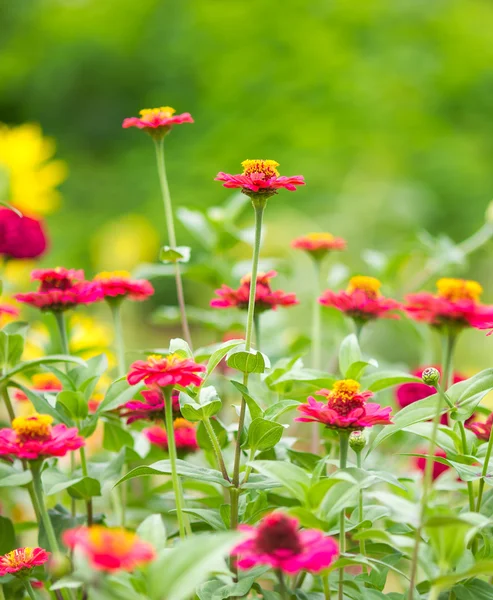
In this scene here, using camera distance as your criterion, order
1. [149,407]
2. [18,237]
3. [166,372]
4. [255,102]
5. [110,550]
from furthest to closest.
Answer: [255,102] < [18,237] < [149,407] < [166,372] < [110,550]

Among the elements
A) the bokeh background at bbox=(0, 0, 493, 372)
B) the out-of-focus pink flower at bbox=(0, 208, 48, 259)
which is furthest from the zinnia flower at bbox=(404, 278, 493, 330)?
the bokeh background at bbox=(0, 0, 493, 372)

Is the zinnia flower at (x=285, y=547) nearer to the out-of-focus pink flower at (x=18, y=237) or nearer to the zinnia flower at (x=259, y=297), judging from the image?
Result: the zinnia flower at (x=259, y=297)

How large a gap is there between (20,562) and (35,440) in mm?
54

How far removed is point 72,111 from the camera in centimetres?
283

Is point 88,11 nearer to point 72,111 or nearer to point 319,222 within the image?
point 72,111

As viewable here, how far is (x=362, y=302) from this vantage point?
0.50 meters

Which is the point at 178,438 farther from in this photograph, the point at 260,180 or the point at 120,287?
the point at 260,180

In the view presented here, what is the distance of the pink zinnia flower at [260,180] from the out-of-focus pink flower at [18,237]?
0.29 meters

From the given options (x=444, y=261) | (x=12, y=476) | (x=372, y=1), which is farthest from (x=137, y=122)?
(x=372, y=1)

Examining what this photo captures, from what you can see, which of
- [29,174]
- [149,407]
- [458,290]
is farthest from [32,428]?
[29,174]

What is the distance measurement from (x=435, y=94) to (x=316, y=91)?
1.28ft

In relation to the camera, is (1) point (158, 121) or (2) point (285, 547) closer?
(2) point (285, 547)

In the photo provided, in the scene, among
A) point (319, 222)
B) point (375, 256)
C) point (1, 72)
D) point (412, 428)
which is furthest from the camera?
point (1, 72)

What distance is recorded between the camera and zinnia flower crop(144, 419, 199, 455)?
1.72 ft
